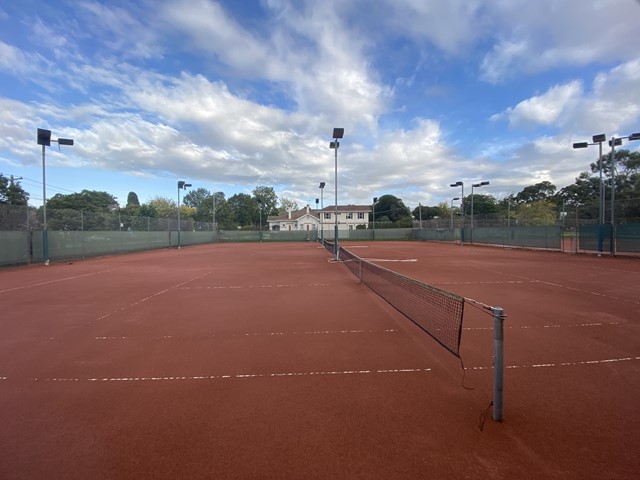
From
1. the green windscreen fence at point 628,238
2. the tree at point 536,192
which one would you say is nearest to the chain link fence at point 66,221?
the green windscreen fence at point 628,238

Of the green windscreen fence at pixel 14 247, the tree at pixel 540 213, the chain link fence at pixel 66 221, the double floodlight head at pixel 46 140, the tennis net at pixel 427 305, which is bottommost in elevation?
the tennis net at pixel 427 305

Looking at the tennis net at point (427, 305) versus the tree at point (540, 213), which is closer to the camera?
the tennis net at point (427, 305)

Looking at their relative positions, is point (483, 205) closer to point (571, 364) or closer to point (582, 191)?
point (582, 191)

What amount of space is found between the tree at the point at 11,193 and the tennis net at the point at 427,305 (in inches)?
1826

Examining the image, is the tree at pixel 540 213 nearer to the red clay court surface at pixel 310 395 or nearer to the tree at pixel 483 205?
the tree at pixel 483 205

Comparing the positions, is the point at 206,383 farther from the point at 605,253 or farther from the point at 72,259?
the point at 605,253

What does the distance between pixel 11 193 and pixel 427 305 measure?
2104 inches

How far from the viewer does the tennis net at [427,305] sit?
537 centimetres

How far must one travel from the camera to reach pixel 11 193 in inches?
1695

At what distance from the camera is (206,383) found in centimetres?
430

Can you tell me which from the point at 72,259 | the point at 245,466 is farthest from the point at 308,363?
the point at 72,259

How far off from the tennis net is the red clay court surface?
10.1 inches

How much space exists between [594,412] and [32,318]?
973 centimetres

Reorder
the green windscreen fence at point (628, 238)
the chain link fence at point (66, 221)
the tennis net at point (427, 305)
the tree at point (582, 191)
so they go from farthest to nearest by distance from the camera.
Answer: the tree at point (582, 191) → the green windscreen fence at point (628, 238) → the chain link fence at point (66, 221) → the tennis net at point (427, 305)
